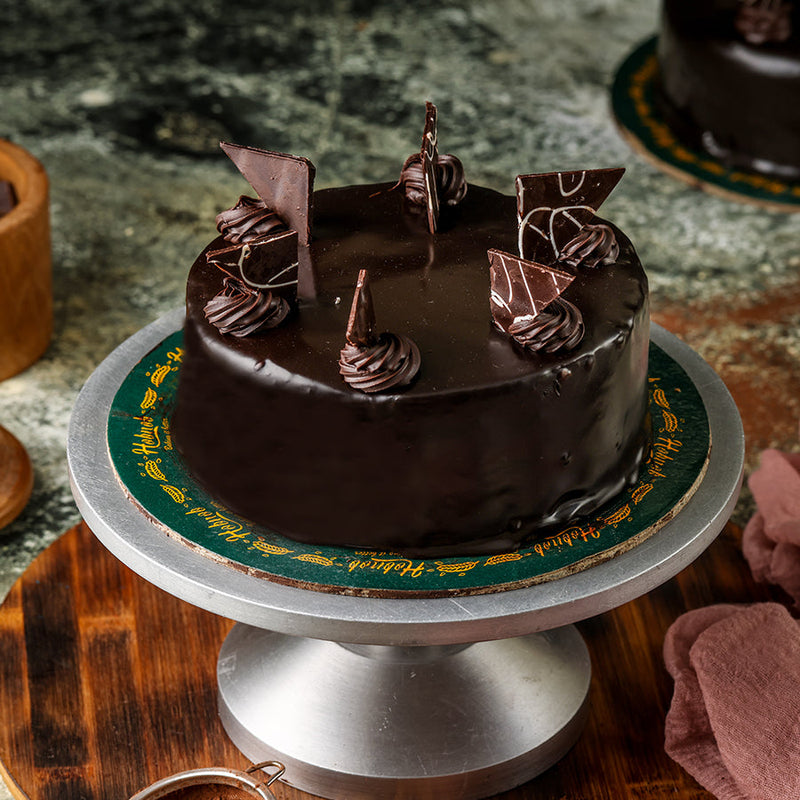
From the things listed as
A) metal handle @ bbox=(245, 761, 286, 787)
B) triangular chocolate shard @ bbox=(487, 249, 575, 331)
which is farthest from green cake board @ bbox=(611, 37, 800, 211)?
metal handle @ bbox=(245, 761, 286, 787)

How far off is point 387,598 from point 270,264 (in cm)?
48

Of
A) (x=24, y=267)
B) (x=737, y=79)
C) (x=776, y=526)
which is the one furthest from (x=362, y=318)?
(x=737, y=79)

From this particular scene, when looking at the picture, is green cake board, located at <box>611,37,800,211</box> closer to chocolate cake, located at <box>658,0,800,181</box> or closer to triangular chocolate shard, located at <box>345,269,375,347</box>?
chocolate cake, located at <box>658,0,800,181</box>

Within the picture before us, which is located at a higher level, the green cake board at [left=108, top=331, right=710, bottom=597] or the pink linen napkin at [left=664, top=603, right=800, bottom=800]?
the green cake board at [left=108, top=331, right=710, bottom=597]

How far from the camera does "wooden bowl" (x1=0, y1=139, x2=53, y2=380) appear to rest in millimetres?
2914

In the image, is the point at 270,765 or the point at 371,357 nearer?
the point at 371,357

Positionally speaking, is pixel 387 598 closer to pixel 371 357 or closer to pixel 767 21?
pixel 371 357

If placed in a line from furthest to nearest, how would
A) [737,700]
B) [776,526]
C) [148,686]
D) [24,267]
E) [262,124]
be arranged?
[262,124]
[24,267]
[776,526]
[148,686]
[737,700]

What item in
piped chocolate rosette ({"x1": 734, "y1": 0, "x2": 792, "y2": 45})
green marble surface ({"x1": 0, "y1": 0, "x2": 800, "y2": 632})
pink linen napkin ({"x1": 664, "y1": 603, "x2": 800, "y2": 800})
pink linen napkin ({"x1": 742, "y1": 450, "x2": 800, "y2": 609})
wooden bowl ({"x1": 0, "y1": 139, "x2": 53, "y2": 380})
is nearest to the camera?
pink linen napkin ({"x1": 664, "y1": 603, "x2": 800, "y2": 800})

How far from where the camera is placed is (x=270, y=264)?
5.64 ft

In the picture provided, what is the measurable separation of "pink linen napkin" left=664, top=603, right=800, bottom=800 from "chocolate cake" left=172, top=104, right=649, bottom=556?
417 mm

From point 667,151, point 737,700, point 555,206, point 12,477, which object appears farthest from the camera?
point 667,151

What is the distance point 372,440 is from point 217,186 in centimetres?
245

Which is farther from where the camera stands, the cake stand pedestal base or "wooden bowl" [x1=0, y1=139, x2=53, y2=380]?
"wooden bowl" [x1=0, y1=139, x2=53, y2=380]
